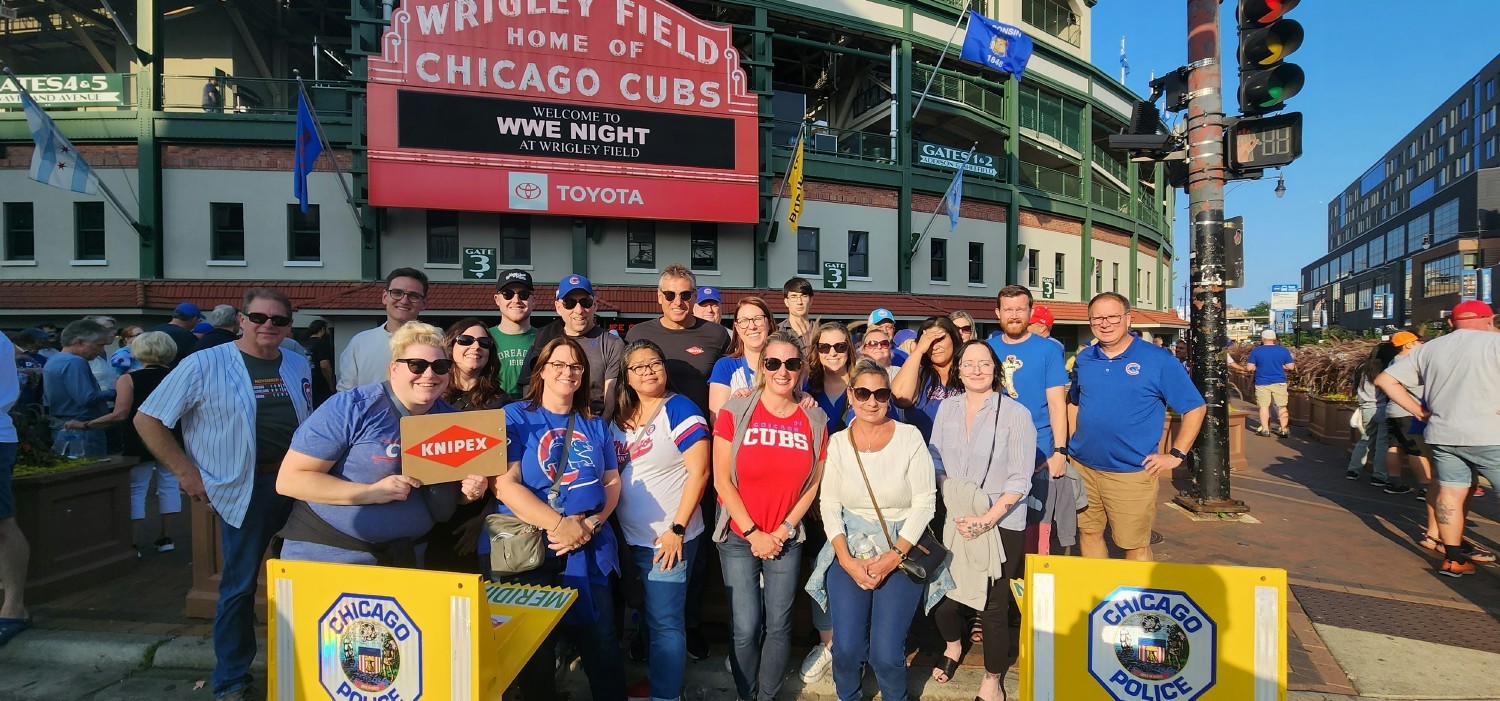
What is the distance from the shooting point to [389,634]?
242 centimetres

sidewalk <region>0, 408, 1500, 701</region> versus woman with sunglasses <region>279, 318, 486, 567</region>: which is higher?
woman with sunglasses <region>279, 318, 486, 567</region>

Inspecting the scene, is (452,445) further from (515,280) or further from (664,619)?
(515,280)

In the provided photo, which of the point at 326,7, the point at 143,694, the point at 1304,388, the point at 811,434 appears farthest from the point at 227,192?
the point at 1304,388

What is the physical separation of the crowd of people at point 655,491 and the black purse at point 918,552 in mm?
15

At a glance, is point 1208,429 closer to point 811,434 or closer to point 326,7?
point 811,434

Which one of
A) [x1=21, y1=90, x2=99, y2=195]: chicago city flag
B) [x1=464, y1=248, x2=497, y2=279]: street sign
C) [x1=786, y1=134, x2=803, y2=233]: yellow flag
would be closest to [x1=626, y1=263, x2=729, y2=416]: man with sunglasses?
[x1=786, y1=134, x2=803, y2=233]: yellow flag

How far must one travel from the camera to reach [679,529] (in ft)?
10.4

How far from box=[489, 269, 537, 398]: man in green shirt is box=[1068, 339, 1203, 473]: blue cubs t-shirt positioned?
151 inches

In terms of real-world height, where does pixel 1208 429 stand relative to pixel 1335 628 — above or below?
above

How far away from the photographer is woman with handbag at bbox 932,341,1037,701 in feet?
10.9

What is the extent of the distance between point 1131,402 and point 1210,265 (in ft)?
11.3

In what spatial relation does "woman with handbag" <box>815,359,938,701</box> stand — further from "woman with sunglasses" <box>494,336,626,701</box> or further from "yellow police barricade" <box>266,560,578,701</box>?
"yellow police barricade" <box>266,560,578,701</box>

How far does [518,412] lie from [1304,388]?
16.2 meters

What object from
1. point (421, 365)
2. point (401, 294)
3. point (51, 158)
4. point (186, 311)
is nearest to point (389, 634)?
point (421, 365)
